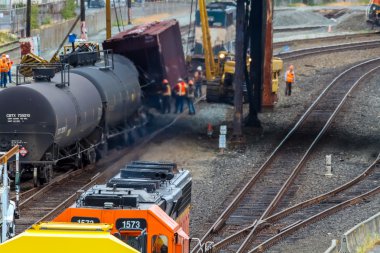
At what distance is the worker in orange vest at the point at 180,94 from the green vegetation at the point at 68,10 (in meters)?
31.5

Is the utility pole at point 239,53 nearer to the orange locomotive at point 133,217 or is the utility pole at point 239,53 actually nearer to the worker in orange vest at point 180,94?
the worker in orange vest at point 180,94

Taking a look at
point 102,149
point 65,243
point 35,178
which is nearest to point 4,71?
point 102,149

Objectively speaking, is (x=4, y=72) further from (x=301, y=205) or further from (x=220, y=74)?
(x=301, y=205)

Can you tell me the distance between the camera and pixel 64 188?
26.5m

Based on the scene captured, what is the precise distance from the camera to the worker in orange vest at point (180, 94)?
3850 centimetres

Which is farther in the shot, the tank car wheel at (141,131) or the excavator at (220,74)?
the excavator at (220,74)

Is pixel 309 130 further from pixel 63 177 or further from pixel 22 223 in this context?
pixel 22 223

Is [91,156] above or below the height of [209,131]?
above

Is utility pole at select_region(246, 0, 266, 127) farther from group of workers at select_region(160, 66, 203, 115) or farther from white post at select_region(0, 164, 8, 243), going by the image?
white post at select_region(0, 164, 8, 243)

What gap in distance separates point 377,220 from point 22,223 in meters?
7.50

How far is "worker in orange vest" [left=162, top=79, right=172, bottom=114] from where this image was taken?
3613 centimetres

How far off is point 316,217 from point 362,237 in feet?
11.7

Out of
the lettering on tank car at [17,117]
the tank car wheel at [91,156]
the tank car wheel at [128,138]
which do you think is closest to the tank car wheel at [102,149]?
the tank car wheel at [91,156]

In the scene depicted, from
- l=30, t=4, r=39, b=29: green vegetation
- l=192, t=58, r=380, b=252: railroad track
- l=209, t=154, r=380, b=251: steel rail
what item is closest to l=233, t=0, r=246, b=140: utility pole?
l=192, t=58, r=380, b=252: railroad track
